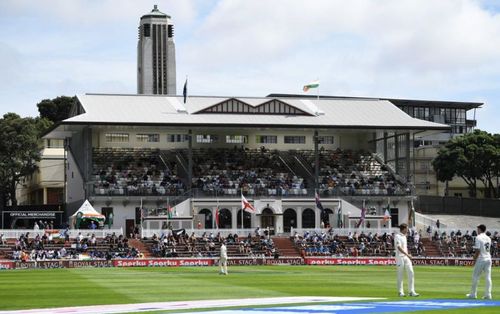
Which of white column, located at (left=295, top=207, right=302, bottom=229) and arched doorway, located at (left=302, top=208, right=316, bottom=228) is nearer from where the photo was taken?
white column, located at (left=295, top=207, right=302, bottom=229)

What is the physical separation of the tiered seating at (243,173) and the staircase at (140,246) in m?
13.2

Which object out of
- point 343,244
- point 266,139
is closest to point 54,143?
point 266,139

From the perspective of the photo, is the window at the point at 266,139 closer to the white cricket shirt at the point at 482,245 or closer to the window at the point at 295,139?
the window at the point at 295,139

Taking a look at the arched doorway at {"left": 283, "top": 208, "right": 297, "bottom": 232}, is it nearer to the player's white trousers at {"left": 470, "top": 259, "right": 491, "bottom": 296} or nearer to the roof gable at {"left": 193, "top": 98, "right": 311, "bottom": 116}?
the roof gable at {"left": 193, "top": 98, "right": 311, "bottom": 116}

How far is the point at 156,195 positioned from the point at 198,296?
51733mm

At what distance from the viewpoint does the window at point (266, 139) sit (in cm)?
9032

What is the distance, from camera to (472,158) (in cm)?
10025

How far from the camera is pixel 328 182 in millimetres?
83875

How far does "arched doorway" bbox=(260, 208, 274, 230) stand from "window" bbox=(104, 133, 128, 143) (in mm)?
14676

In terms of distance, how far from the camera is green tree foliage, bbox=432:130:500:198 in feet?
327

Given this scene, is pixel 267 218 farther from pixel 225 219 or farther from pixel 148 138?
pixel 148 138

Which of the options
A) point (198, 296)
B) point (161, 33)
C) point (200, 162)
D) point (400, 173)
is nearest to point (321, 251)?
point (200, 162)

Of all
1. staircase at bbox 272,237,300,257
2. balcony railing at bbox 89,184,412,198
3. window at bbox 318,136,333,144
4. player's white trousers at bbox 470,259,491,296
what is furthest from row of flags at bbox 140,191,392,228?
player's white trousers at bbox 470,259,491,296

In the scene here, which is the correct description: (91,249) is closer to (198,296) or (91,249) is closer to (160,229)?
(160,229)
